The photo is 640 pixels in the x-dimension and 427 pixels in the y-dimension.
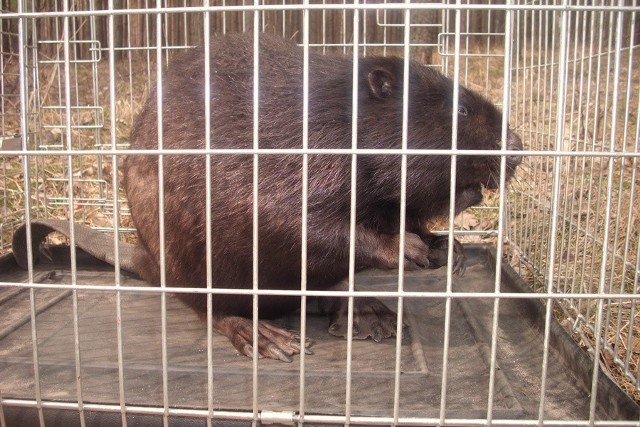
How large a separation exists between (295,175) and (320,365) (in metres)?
0.71

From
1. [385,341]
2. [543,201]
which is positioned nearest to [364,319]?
[385,341]

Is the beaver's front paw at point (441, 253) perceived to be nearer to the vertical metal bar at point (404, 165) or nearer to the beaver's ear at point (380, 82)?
the beaver's ear at point (380, 82)

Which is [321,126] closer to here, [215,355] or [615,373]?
[215,355]

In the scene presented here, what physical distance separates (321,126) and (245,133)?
0.95ft

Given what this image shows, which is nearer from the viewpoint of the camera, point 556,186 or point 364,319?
point 556,186

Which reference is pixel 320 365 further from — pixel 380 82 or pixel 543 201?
pixel 543 201

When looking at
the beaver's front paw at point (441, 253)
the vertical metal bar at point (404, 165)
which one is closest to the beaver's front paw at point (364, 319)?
the beaver's front paw at point (441, 253)

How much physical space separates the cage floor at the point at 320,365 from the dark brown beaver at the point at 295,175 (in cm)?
18

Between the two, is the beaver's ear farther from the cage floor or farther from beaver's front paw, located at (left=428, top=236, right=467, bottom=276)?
the cage floor

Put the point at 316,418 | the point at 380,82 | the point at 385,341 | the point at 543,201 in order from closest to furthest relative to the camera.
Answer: the point at 316,418 < the point at 380,82 < the point at 385,341 < the point at 543,201

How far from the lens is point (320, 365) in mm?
2414

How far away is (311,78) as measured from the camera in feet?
8.44

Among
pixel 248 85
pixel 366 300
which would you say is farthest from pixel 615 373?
pixel 248 85

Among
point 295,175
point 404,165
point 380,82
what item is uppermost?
point 380,82
